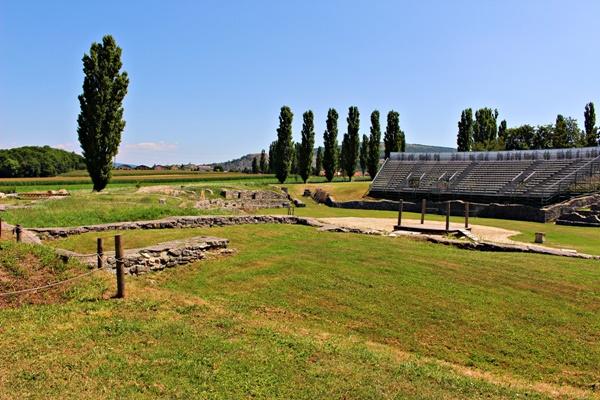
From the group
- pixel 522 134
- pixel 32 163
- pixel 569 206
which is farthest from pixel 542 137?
pixel 32 163

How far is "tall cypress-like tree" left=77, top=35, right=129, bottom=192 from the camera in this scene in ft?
128

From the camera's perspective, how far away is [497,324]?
953 cm

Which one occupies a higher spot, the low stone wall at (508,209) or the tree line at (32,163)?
the tree line at (32,163)

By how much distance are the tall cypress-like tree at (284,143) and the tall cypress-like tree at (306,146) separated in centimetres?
267

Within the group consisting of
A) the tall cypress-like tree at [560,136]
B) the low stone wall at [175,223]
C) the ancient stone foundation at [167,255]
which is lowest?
the ancient stone foundation at [167,255]

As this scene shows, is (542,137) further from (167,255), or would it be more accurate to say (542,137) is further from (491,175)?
(167,255)

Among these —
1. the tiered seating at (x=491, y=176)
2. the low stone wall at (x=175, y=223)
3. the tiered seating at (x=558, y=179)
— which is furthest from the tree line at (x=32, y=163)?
Answer: the tiered seating at (x=558, y=179)

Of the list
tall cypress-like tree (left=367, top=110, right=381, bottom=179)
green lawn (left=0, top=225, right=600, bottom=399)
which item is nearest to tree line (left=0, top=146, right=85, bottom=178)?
tall cypress-like tree (left=367, top=110, right=381, bottom=179)

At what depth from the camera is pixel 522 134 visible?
277 ft

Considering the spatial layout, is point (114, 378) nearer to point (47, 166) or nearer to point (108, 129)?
point (108, 129)

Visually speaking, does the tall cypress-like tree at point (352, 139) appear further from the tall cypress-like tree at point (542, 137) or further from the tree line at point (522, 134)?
the tall cypress-like tree at point (542, 137)

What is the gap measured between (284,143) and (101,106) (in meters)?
28.8

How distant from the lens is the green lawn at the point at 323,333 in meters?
6.14

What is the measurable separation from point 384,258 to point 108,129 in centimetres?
3289
